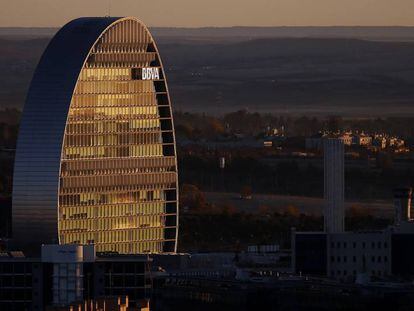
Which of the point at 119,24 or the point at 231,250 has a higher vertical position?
the point at 119,24

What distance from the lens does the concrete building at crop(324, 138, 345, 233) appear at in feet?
345

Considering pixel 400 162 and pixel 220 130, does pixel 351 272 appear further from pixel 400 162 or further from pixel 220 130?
pixel 220 130

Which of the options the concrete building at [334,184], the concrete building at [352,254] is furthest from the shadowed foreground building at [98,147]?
the concrete building at [352,254]

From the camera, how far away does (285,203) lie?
13938 cm

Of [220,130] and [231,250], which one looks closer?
[231,250]

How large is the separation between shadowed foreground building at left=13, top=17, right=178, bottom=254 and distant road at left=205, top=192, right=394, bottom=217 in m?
14.5

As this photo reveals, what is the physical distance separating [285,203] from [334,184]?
110 feet

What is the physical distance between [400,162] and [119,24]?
43.0 metres

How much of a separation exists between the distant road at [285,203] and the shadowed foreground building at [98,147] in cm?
1446

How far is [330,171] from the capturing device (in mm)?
106375

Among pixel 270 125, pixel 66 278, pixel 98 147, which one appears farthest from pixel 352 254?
pixel 270 125

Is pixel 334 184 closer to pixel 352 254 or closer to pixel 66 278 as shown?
pixel 352 254

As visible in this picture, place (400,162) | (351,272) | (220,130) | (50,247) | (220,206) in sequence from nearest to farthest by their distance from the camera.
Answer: (50,247) < (351,272) < (220,206) < (400,162) < (220,130)

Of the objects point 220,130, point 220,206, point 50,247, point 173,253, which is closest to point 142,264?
point 50,247
